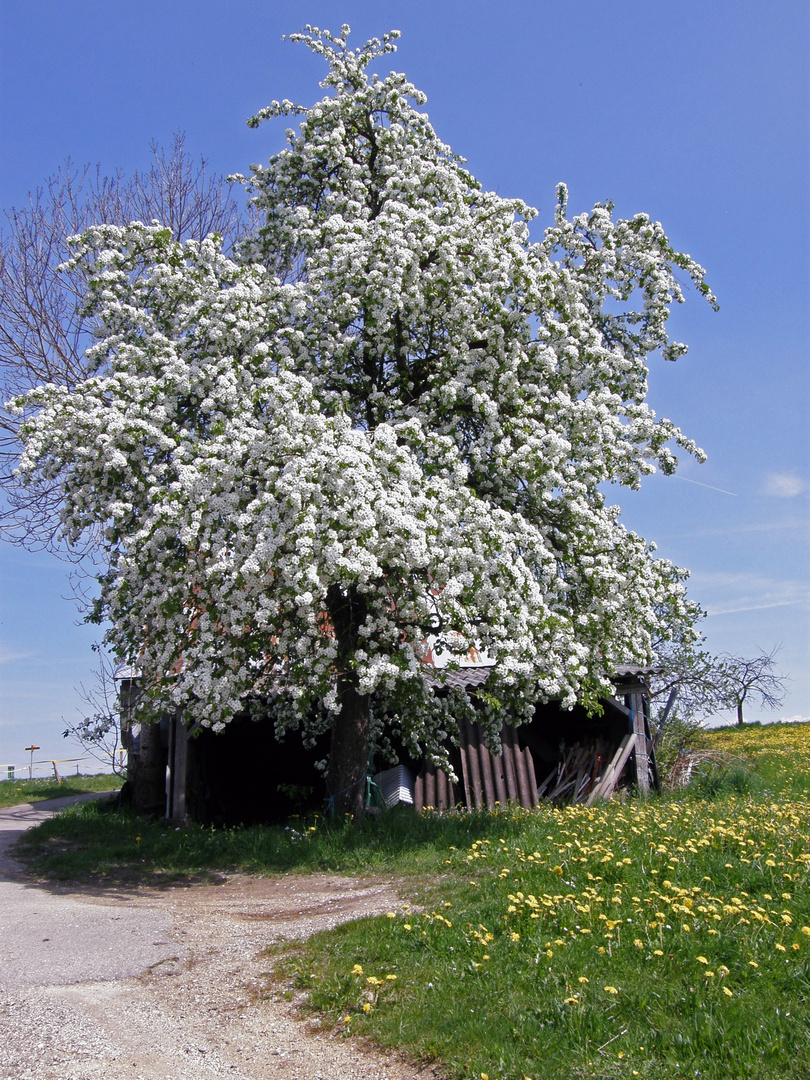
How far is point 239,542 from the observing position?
35.1 feet

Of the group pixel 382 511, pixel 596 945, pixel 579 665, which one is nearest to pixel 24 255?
pixel 382 511

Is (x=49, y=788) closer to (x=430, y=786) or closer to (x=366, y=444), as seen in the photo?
(x=430, y=786)

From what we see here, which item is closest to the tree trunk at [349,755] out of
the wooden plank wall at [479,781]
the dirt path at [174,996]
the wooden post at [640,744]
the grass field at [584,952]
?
the grass field at [584,952]

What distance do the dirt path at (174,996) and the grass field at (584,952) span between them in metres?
0.34

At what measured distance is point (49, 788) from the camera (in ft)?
104

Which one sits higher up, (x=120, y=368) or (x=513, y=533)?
(x=120, y=368)

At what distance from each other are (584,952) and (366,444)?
6413mm

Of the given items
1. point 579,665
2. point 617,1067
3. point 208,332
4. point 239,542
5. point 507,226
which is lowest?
point 617,1067

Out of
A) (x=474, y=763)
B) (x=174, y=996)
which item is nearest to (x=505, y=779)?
(x=474, y=763)

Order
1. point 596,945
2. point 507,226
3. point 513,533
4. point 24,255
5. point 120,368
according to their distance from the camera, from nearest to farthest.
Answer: point 596,945 < point 513,533 < point 120,368 < point 507,226 < point 24,255

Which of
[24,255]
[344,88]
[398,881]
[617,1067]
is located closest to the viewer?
[617,1067]

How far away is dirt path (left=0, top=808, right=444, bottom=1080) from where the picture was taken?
17.9 feet

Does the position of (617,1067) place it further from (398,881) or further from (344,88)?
(344,88)

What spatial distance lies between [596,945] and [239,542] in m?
6.38
